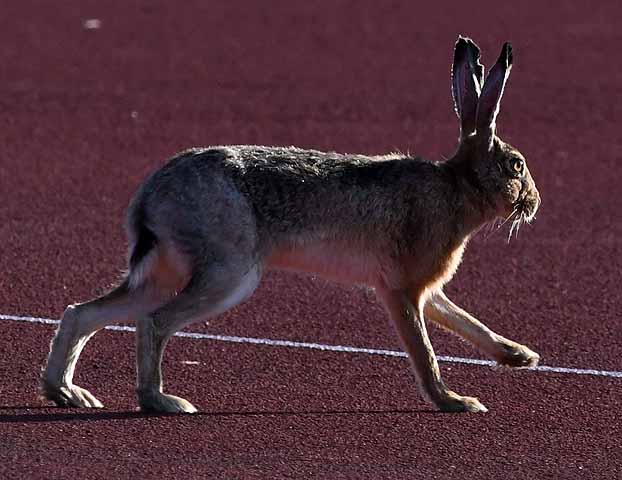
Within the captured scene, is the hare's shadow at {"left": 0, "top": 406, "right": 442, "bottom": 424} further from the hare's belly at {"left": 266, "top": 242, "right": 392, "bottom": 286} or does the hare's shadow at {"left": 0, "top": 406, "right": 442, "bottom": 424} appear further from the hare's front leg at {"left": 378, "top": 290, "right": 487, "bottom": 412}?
the hare's belly at {"left": 266, "top": 242, "right": 392, "bottom": 286}

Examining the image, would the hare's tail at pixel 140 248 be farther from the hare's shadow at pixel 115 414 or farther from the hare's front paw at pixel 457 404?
the hare's front paw at pixel 457 404

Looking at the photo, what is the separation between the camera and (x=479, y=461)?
21.5 feet

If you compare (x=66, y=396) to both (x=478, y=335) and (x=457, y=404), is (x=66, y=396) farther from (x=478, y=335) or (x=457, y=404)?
(x=478, y=335)

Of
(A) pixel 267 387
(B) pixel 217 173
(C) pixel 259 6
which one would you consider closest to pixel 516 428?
(A) pixel 267 387

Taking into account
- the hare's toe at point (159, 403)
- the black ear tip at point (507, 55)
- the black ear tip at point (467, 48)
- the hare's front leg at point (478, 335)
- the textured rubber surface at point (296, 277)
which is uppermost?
the black ear tip at point (507, 55)

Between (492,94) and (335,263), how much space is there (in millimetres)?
1115

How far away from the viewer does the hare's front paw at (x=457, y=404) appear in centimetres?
731

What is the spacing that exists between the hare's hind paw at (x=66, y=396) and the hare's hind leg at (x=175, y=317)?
27 cm

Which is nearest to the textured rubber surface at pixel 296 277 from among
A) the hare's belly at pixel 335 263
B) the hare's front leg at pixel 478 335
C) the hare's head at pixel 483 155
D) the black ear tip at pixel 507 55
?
the hare's front leg at pixel 478 335

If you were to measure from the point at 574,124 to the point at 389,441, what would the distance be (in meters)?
8.60

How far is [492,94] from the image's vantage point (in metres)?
7.66

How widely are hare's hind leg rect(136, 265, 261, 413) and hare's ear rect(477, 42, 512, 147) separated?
1522 mm

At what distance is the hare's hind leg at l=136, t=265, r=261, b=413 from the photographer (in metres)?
7.05

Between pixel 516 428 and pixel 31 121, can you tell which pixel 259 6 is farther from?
pixel 516 428
